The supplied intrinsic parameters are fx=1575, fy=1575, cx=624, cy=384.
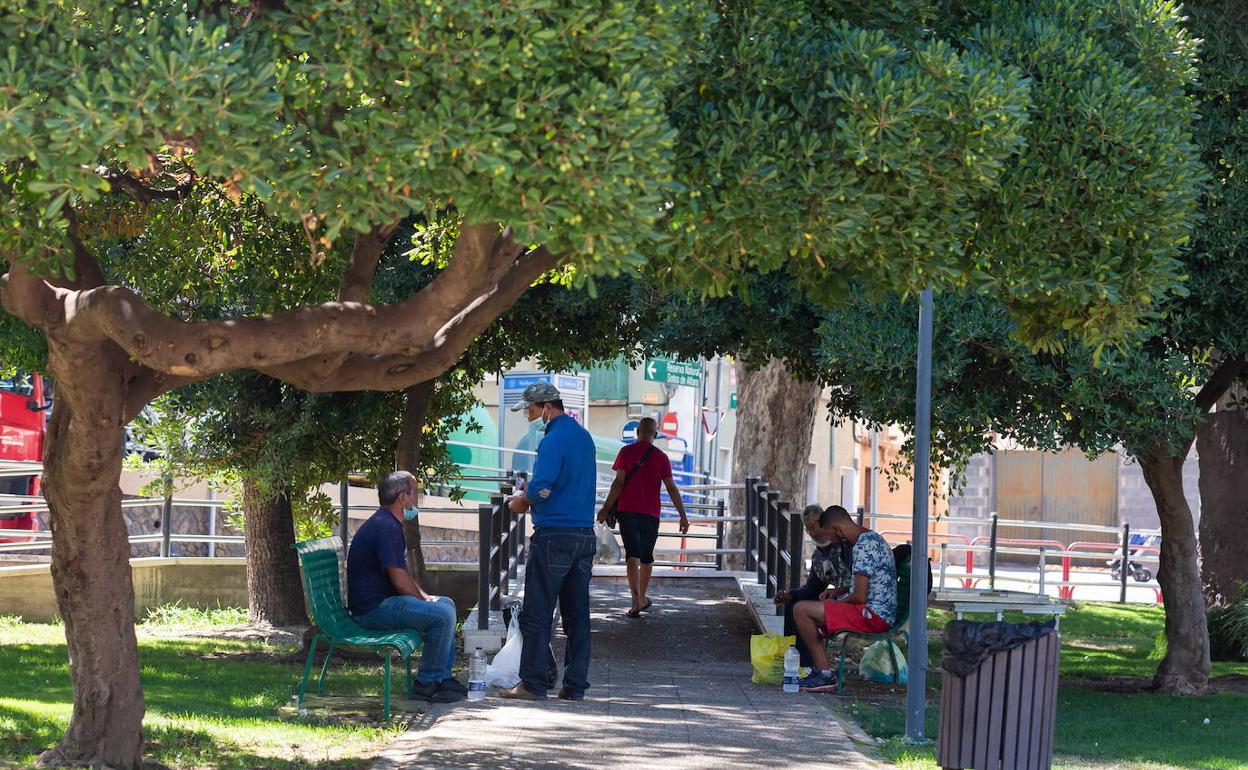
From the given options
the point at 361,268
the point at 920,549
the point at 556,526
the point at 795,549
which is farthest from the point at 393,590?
the point at 795,549

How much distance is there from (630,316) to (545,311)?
3.63 ft

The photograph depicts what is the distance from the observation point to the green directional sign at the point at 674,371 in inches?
974

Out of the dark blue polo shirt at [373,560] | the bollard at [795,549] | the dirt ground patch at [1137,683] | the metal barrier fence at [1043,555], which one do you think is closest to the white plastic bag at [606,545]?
the bollard at [795,549]

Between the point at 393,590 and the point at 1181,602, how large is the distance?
6.36 metres

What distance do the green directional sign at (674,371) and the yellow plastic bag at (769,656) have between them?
13.1m

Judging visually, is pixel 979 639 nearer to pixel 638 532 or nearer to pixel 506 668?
pixel 506 668

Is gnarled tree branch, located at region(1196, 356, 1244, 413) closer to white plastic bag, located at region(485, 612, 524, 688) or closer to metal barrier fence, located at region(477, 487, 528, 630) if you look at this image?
metal barrier fence, located at region(477, 487, 528, 630)

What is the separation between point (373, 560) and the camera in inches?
357

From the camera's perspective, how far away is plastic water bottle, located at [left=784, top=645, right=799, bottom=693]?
1027cm

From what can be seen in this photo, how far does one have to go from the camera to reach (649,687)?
33.9 ft

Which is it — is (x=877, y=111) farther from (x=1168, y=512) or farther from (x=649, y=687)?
(x=1168, y=512)

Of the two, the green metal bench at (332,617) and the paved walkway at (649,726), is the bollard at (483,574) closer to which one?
the paved walkway at (649,726)

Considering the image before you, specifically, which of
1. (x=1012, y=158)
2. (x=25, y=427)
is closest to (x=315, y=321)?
(x=1012, y=158)

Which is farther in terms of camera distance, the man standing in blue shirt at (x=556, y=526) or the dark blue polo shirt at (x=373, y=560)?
the dark blue polo shirt at (x=373, y=560)
